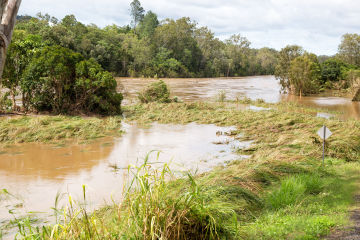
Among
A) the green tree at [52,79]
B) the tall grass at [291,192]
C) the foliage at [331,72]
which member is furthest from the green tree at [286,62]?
the tall grass at [291,192]

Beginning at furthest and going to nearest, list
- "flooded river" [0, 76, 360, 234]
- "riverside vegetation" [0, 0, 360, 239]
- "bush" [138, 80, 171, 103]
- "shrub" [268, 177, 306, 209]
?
"bush" [138, 80, 171, 103], "flooded river" [0, 76, 360, 234], "shrub" [268, 177, 306, 209], "riverside vegetation" [0, 0, 360, 239]

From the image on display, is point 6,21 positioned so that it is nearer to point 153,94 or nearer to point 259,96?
point 153,94

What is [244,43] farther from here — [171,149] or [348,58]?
[171,149]

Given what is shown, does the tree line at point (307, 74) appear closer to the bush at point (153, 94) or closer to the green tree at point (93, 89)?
the bush at point (153, 94)

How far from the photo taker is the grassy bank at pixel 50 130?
36.7ft

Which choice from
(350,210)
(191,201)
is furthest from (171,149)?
(191,201)

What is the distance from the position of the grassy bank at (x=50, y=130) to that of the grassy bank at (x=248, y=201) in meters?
4.96

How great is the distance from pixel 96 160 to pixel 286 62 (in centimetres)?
2894

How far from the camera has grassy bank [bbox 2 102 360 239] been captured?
3713mm

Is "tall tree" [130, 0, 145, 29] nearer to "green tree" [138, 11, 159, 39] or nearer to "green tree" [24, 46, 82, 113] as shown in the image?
"green tree" [138, 11, 159, 39]

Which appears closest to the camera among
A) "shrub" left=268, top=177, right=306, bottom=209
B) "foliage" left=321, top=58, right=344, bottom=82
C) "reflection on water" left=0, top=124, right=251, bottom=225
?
"shrub" left=268, top=177, right=306, bottom=209

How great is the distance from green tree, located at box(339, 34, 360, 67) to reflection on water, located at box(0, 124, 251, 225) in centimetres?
4861

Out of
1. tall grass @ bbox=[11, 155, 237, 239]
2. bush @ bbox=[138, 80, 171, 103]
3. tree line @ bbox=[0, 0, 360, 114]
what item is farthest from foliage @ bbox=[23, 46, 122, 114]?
tall grass @ bbox=[11, 155, 237, 239]

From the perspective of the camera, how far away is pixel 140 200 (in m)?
3.93
